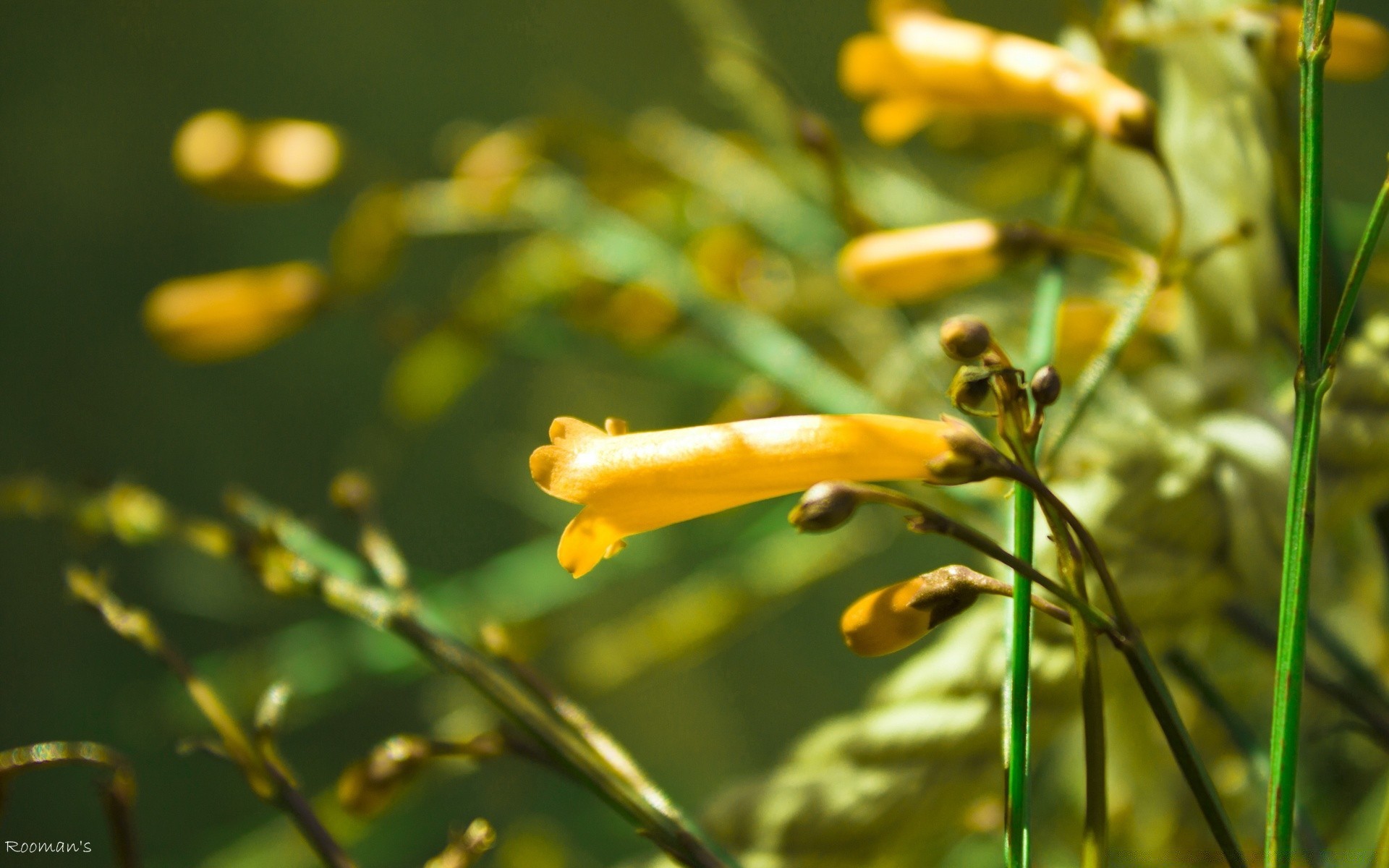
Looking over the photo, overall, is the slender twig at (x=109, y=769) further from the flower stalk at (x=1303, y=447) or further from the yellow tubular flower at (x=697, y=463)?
the flower stalk at (x=1303, y=447)

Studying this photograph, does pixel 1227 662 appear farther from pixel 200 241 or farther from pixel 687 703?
pixel 200 241

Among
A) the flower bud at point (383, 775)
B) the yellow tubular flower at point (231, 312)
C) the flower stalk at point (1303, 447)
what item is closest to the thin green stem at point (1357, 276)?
the flower stalk at point (1303, 447)

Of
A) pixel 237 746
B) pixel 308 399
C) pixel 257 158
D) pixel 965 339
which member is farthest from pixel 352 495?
pixel 308 399

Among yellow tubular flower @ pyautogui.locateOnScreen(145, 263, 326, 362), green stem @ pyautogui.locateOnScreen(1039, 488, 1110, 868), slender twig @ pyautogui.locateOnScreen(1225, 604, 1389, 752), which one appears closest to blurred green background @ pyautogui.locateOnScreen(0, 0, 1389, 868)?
yellow tubular flower @ pyautogui.locateOnScreen(145, 263, 326, 362)

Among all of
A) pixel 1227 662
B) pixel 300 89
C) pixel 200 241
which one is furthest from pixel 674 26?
pixel 1227 662

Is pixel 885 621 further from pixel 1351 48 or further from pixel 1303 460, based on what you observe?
pixel 1351 48

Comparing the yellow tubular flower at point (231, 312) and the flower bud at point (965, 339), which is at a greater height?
the yellow tubular flower at point (231, 312)
